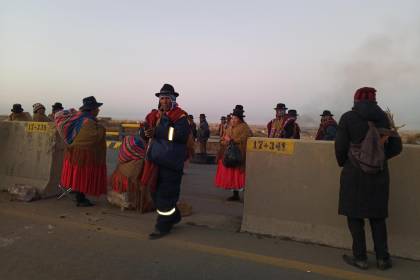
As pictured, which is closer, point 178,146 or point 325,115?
point 178,146

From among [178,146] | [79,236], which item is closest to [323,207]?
[178,146]

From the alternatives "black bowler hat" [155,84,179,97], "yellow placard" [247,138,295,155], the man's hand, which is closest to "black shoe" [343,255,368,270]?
"yellow placard" [247,138,295,155]

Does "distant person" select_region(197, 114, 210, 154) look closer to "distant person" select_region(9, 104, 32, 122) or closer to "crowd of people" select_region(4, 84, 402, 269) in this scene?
"distant person" select_region(9, 104, 32, 122)

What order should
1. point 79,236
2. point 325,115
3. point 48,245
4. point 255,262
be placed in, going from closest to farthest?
point 255,262 < point 48,245 < point 79,236 < point 325,115

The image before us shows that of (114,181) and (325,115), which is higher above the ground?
(325,115)

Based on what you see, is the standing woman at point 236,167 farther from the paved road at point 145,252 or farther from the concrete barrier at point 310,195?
the concrete barrier at point 310,195

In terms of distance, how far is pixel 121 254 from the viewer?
16.2 ft

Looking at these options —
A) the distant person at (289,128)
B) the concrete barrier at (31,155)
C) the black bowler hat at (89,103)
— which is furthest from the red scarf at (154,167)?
the distant person at (289,128)

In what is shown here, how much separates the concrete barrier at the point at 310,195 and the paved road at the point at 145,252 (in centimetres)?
18

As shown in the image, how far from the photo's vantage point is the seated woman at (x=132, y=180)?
7.00 m

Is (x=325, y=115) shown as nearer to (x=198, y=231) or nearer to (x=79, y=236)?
(x=198, y=231)

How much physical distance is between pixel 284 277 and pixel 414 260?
62.8 inches

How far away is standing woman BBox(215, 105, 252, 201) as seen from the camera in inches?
332

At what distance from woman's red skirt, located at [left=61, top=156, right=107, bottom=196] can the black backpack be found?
14.1 feet
